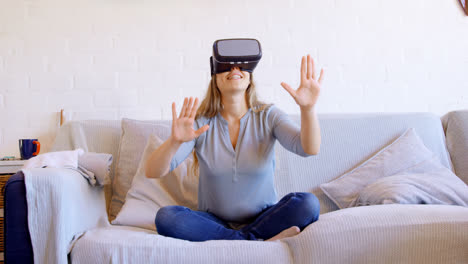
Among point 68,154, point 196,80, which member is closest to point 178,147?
point 68,154

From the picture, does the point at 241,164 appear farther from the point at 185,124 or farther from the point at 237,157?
the point at 185,124

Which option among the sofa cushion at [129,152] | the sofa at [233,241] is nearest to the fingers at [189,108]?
the sofa at [233,241]

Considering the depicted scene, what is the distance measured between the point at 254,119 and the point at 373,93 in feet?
3.80

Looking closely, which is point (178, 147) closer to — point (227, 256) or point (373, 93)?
point (227, 256)

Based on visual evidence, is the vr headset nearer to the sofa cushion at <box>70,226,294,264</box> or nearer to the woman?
the woman

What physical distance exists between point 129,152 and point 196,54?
2.41ft

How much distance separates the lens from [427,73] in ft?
8.41

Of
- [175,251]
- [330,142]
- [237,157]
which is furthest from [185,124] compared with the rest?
[330,142]

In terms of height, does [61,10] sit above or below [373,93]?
above

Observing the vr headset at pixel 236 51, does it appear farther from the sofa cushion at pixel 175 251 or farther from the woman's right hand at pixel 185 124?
the sofa cushion at pixel 175 251

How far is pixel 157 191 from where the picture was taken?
1.86 metres

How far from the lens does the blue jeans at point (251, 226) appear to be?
4.67 ft

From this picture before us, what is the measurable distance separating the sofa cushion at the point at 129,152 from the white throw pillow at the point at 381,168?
81cm

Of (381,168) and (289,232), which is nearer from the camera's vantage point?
(289,232)
